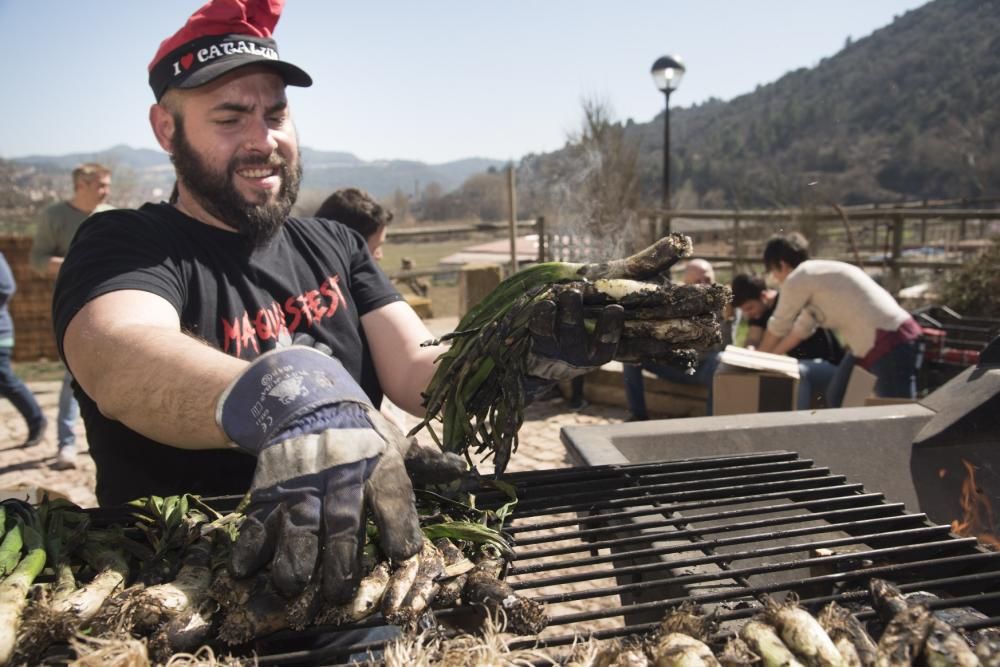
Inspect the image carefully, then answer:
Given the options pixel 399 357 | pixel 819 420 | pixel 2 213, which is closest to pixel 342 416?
pixel 399 357

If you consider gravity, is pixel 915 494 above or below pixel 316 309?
below

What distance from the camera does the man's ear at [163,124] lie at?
245cm

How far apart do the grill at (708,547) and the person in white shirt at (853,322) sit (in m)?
3.39

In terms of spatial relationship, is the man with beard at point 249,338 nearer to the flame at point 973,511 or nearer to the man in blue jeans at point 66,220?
the flame at point 973,511

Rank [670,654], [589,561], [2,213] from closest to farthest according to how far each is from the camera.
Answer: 1. [670,654]
2. [589,561]
3. [2,213]

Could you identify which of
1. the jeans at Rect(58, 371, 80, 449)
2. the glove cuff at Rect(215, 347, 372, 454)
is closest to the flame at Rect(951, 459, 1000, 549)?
the glove cuff at Rect(215, 347, 372, 454)

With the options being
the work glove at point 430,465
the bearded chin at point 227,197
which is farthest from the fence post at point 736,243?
the work glove at point 430,465

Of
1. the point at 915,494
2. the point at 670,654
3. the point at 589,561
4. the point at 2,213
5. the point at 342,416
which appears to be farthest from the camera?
the point at 2,213

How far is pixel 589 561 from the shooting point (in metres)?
1.78

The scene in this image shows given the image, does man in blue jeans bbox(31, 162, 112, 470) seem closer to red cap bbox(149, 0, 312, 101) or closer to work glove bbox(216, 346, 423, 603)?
red cap bbox(149, 0, 312, 101)

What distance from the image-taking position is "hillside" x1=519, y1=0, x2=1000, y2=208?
173ft

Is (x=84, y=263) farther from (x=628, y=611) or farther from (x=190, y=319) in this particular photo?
(x=628, y=611)

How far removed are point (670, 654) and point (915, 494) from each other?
2415 mm

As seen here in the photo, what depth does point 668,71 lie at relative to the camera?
11.3 m
